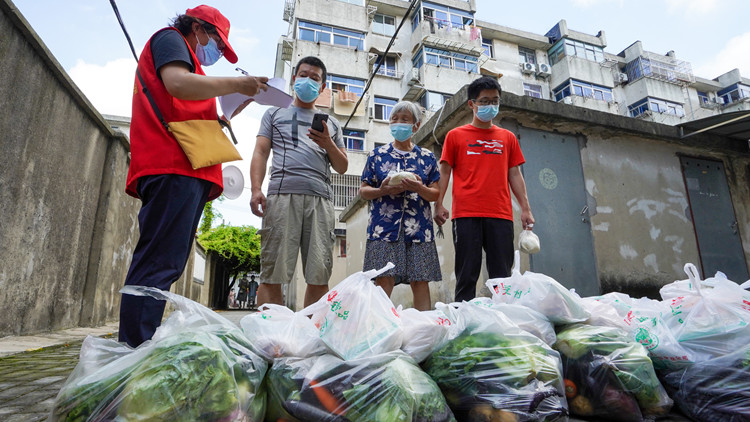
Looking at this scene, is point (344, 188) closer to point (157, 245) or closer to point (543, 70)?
point (543, 70)

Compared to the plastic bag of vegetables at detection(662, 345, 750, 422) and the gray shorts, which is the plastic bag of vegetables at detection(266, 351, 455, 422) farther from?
the gray shorts

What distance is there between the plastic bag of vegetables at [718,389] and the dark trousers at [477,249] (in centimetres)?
132

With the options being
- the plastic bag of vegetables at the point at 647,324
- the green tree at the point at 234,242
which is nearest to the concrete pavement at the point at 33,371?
the plastic bag of vegetables at the point at 647,324

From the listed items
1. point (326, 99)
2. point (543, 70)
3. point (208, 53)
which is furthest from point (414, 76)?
point (208, 53)

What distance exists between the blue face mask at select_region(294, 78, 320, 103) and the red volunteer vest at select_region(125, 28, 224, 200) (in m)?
0.86

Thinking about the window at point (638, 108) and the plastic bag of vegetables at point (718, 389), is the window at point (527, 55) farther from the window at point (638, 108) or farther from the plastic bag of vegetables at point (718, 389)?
the plastic bag of vegetables at point (718, 389)

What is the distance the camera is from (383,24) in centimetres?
2278

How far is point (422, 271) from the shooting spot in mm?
2688

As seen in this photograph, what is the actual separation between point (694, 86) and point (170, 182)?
33958 millimetres

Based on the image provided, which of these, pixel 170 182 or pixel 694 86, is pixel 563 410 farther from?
pixel 694 86

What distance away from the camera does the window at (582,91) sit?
76.3ft

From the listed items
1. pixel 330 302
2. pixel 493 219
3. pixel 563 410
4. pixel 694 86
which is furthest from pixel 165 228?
pixel 694 86

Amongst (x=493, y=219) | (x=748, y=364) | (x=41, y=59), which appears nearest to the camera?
(x=748, y=364)

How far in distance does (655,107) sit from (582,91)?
463 cm
